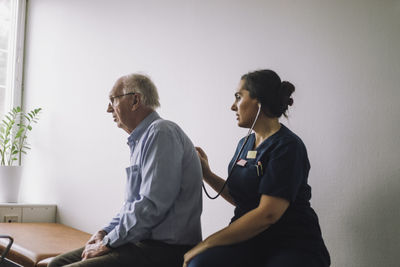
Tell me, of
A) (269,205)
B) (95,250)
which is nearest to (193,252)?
(269,205)

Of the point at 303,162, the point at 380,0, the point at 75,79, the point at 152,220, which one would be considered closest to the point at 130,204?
the point at 152,220

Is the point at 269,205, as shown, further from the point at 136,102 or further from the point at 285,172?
the point at 136,102

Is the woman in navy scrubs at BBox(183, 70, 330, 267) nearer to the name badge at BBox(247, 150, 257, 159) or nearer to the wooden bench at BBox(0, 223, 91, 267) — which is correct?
the name badge at BBox(247, 150, 257, 159)

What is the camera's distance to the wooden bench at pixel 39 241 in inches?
113

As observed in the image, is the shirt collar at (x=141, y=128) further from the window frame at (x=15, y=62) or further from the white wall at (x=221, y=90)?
the window frame at (x=15, y=62)

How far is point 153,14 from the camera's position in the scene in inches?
138

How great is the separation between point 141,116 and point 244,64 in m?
0.73

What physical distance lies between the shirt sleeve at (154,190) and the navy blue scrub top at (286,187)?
316 mm

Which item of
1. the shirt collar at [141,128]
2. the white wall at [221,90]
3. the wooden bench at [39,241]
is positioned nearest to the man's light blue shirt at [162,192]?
the shirt collar at [141,128]

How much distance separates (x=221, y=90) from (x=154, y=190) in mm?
1087

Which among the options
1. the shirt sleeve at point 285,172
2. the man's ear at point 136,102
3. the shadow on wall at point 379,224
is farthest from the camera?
the man's ear at point 136,102

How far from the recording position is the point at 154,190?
77.1 inches

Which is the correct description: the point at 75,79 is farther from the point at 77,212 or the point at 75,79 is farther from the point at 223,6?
the point at 223,6

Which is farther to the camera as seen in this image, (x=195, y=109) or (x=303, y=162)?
(x=195, y=109)
